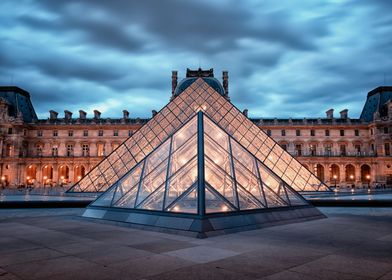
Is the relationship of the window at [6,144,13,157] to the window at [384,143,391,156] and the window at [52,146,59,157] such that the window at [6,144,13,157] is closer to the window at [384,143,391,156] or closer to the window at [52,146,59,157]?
the window at [52,146,59,157]

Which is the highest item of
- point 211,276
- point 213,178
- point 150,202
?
point 213,178

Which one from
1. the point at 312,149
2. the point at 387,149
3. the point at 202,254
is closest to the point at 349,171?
the point at 387,149

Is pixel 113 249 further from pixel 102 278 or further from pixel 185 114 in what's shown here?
pixel 185 114

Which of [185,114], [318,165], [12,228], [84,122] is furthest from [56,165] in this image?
[12,228]

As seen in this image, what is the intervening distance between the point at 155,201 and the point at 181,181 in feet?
2.84

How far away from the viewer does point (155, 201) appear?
8.35 m

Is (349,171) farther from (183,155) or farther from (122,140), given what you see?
(183,155)

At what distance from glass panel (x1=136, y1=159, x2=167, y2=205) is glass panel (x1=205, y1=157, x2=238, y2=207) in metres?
1.29

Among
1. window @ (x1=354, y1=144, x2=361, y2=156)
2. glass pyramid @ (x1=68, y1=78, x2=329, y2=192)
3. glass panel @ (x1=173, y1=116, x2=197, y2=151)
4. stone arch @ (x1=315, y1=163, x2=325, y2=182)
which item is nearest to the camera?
glass panel @ (x1=173, y1=116, x2=197, y2=151)

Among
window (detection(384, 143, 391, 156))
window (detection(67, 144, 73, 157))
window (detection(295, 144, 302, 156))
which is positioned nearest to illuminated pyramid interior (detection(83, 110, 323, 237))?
window (detection(295, 144, 302, 156))

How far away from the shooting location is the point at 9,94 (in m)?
53.0

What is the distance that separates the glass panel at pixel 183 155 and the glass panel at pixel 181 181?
32cm

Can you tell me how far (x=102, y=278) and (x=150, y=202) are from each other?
15.1 feet

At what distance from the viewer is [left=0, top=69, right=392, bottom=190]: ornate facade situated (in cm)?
4963
